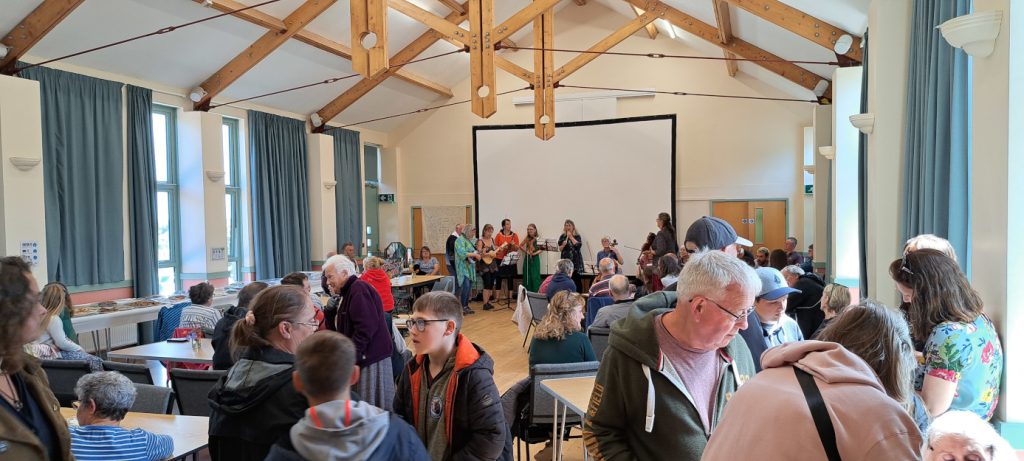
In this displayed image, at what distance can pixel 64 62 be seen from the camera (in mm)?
7828

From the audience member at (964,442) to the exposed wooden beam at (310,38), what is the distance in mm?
8624

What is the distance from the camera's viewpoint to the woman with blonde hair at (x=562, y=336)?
161 inches

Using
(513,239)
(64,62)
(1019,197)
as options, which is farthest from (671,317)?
(513,239)

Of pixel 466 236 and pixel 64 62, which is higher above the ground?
pixel 64 62

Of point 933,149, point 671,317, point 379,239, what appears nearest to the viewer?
point 671,317

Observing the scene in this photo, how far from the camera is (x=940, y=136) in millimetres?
3549

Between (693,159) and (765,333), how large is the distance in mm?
10400

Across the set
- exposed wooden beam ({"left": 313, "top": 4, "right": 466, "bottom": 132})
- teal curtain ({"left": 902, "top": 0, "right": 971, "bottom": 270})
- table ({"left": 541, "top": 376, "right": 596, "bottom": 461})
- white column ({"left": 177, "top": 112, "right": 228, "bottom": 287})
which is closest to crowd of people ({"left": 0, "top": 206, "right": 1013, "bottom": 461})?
teal curtain ({"left": 902, "top": 0, "right": 971, "bottom": 270})

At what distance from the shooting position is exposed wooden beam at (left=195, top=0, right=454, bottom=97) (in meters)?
8.30

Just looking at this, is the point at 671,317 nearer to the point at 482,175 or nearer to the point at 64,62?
the point at 64,62

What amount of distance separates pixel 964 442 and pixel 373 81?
11.5 metres

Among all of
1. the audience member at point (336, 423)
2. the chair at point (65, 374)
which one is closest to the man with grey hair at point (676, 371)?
the audience member at point (336, 423)

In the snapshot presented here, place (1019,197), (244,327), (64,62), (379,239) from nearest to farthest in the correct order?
(244,327), (1019,197), (64,62), (379,239)

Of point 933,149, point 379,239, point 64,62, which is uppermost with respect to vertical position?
point 64,62
